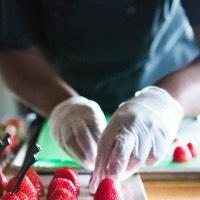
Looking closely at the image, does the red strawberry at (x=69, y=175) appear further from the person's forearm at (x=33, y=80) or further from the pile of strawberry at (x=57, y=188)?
the person's forearm at (x=33, y=80)

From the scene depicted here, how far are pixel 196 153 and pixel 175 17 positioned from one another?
36cm

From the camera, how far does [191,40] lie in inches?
46.4

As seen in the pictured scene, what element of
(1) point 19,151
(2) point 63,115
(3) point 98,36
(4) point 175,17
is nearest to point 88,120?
(2) point 63,115

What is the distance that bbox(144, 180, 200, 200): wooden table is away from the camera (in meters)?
0.75

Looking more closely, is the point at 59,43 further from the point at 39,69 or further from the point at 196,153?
the point at 196,153

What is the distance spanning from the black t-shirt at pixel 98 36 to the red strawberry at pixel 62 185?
0.38 metres

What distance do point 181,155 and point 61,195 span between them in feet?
0.85

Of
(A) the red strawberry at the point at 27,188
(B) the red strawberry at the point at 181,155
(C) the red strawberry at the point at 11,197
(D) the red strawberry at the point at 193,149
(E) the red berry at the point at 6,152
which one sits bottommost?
(D) the red strawberry at the point at 193,149

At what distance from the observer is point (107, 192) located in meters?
0.68

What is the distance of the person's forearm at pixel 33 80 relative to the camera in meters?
0.99

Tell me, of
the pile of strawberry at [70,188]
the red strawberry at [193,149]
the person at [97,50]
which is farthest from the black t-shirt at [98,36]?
the pile of strawberry at [70,188]

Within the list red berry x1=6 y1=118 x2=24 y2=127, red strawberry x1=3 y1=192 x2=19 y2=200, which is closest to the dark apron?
red berry x1=6 y1=118 x2=24 y2=127

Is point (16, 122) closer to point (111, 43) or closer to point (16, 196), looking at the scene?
point (111, 43)

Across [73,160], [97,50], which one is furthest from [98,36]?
[73,160]
